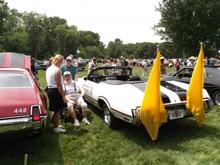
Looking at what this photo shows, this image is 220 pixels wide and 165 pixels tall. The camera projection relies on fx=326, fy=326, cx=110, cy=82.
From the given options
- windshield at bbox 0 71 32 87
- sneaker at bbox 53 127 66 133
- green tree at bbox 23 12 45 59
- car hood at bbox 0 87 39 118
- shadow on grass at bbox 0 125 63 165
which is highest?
green tree at bbox 23 12 45 59

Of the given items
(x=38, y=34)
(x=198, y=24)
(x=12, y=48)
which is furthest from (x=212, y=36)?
(x=38, y=34)

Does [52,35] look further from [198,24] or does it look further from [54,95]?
[54,95]

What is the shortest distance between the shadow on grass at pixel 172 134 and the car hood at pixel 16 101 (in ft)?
7.14

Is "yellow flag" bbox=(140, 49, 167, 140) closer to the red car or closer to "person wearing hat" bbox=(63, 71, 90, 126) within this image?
the red car

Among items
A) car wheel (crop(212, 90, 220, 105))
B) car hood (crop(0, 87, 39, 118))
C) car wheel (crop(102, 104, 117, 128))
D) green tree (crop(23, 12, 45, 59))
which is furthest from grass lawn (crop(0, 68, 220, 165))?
green tree (crop(23, 12, 45, 59))

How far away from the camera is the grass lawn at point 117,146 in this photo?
550 cm

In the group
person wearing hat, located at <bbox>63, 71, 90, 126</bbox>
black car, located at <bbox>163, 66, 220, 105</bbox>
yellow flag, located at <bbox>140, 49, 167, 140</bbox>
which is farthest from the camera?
black car, located at <bbox>163, 66, 220, 105</bbox>

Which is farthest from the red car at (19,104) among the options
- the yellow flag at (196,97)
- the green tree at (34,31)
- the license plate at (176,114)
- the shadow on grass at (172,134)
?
the green tree at (34,31)

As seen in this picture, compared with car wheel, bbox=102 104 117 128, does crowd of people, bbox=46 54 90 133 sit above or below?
above

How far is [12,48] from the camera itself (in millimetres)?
78062

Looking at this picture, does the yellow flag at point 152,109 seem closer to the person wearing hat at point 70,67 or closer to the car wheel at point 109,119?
the car wheel at point 109,119

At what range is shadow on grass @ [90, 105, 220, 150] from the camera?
6.27 meters

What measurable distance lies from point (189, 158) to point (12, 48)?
253 ft

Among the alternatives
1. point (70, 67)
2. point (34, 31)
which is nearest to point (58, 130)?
point (70, 67)
